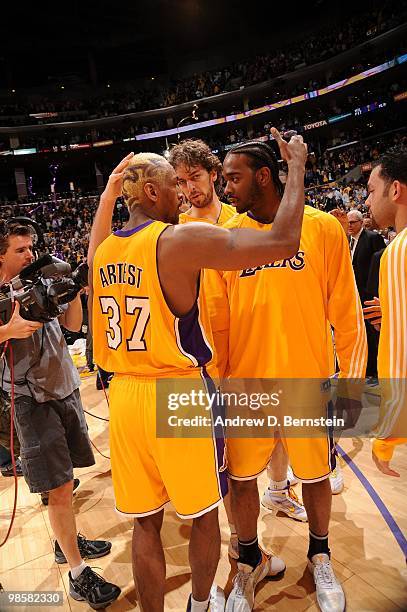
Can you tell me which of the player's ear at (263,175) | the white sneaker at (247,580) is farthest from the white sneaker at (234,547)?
the player's ear at (263,175)

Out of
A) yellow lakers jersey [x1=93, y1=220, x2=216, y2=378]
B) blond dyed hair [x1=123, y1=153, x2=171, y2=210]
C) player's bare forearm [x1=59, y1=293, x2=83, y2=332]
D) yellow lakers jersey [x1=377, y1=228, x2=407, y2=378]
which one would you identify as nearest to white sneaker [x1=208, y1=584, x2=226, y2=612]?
yellow lakers jersey [x1=93, y1=220, x2=216, y2=378]

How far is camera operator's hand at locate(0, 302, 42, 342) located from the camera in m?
1.91

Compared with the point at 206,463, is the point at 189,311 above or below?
above

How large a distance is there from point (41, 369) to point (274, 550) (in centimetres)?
161

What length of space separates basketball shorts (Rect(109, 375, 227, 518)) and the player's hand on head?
0.54 meters

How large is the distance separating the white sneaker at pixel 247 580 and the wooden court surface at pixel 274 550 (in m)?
0.05

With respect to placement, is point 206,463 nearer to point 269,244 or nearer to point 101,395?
point 269,244

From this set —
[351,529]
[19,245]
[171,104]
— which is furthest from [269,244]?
[171,104]

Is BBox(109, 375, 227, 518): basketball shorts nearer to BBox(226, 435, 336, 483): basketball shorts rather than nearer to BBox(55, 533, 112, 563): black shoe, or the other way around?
BBox(226, 435, 336, 483): basketball shorts

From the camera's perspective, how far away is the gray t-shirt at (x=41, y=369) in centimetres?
221

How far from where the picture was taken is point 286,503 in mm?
2660

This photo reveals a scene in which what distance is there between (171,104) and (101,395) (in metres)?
24.6

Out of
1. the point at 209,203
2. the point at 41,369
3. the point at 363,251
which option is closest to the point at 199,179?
the point at 209,203

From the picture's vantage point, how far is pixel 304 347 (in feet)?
6.12
